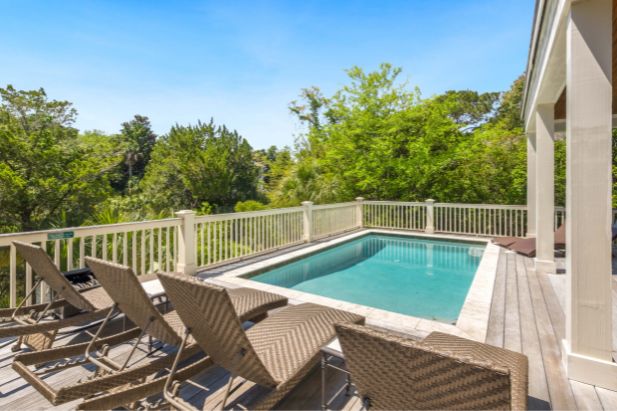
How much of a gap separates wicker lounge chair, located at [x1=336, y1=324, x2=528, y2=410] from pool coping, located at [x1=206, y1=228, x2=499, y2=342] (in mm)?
1699

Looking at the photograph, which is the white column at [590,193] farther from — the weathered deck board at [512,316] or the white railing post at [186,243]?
the white railing post at [186,243]

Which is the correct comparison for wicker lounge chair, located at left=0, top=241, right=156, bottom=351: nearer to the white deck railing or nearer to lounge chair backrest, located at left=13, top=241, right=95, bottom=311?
lounge chair backrest, located at left=13, top=241, right=95, bottom=311

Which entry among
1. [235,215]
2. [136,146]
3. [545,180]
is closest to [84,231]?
[235,215]

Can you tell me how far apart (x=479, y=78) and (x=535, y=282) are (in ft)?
47.6

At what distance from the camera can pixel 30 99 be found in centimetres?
1694

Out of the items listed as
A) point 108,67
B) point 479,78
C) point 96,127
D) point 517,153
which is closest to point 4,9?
point 108,67

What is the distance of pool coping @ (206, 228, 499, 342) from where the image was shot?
3229 millimetres

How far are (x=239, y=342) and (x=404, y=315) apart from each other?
246 cm

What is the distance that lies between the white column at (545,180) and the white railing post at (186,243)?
5.44 m

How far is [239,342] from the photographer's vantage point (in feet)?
5.75

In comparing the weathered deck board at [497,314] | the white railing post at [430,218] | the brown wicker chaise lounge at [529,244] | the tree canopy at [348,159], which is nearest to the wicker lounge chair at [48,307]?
the weathered deck board at [497,314]

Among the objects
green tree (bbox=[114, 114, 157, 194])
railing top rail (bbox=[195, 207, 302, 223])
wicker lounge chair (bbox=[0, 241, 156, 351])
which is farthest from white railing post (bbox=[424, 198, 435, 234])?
green tree (bbox=[114, 114, 157, 194])

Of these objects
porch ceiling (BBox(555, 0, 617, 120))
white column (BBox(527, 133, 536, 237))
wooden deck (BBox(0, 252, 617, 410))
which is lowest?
wooden deck (BBox(0, 252, 617, 410))

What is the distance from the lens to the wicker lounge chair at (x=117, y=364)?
1.74 m
